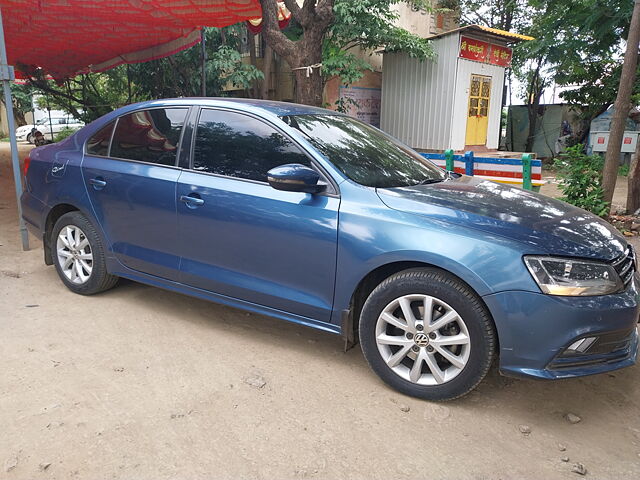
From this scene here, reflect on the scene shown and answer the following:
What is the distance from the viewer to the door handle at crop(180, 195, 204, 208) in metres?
3.46

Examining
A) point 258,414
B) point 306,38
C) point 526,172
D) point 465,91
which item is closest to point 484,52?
point 465,91

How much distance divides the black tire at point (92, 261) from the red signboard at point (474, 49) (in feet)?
36.9

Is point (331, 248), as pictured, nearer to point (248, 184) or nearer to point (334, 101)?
point (248, 184)

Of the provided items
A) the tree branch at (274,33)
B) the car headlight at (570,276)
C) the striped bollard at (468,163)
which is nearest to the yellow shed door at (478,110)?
the tree branch at (274,33)

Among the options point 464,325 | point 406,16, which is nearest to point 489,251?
point 464,325

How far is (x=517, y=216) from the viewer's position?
2875 millimetres

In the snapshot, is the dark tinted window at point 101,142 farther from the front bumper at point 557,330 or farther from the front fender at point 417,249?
the front bumper at point 557,330

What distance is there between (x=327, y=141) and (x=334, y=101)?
9893 millimetres

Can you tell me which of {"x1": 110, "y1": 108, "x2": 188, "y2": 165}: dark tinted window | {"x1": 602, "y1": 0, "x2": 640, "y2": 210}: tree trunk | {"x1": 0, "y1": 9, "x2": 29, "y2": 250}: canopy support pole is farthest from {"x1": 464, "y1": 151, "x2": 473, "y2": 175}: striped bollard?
{"x1": 0, "y1": 9, "x2": 29, "y2": 250}: canopy support pole

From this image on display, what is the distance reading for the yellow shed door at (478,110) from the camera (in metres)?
14.0

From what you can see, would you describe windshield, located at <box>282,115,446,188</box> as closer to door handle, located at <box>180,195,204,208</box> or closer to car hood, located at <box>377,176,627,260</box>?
car hood, located at <box>377,176,627,260</box>

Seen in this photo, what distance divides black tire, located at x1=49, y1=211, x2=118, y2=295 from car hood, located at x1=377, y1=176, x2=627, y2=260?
2.40 m

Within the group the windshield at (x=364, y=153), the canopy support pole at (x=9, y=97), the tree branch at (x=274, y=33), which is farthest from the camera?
the tree branch at (x=274, y=33)

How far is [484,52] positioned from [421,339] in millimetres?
12925
